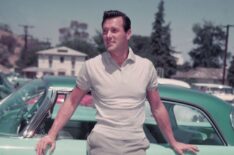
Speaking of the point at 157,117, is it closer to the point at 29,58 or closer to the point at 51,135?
the point at 51,135

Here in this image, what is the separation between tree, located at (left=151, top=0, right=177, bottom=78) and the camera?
176 feet

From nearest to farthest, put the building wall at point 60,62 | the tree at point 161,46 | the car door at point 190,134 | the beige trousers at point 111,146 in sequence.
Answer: the beige trousers at point 111,146, the car door at point 190,134, the tree at point 161,46, the building wall at point 60,62

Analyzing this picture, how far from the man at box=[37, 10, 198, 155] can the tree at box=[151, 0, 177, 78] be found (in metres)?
51.1

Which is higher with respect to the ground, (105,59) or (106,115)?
(105,59)

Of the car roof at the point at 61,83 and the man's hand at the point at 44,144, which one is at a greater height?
the car roof at the point at 61,83

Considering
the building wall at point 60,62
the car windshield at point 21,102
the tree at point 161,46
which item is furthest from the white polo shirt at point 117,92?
the building wall at point 60,62

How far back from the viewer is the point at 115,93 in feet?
7.64

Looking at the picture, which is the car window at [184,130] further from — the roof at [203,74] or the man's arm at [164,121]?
the roof at [203,74]

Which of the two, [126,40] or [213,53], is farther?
[213,53]

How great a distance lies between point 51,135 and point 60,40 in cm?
10251

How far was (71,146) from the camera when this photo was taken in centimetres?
247

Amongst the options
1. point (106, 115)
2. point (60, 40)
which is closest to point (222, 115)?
point (106, 115)

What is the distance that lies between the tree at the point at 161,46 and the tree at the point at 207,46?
809 inches

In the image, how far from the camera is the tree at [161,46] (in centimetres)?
5353
